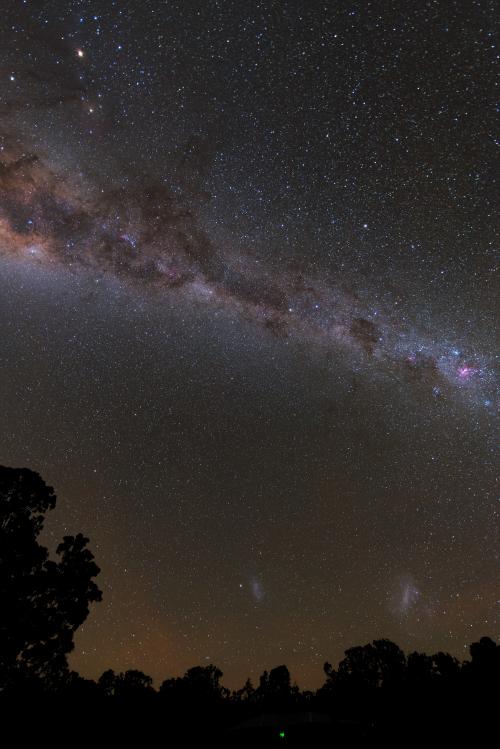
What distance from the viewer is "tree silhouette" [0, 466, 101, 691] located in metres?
15.7

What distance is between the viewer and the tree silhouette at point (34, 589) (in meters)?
15.7

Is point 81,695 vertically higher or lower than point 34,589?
lower

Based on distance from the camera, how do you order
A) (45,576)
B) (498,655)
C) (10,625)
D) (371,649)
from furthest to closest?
(371,649), (498,655), (45,576), (10,625)

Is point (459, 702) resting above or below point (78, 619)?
below

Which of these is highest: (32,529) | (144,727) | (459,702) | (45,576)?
(32,529)

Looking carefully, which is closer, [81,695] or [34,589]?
[34,589]

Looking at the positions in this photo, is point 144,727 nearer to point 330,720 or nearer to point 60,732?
point 60,732

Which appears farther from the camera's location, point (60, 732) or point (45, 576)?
point (60, 732)

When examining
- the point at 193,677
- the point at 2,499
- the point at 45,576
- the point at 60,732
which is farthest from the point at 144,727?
the point at 193,677

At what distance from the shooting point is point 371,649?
2015 inches

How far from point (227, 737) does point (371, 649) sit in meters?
38.4

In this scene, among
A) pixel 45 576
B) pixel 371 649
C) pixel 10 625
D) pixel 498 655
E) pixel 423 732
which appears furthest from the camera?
pixel 371 649

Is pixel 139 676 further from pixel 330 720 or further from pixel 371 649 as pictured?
pixel 330 720

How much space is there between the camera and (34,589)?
645 inches
